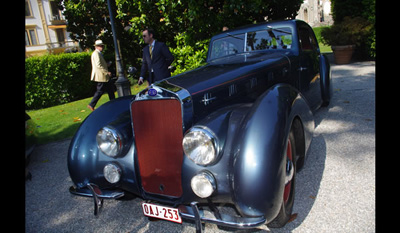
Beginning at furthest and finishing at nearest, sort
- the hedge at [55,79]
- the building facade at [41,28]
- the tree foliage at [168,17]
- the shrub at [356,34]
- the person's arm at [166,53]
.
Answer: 1. the building facade at [41,28]
2. the shrub at [356,34]
3. the hedge at [55,79]
4. the tree foliage at [168,17]
5. the person's arm at [166,53]

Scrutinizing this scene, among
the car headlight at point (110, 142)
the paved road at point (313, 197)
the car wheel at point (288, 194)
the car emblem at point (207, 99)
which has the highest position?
the car emblem at point (207, 99)

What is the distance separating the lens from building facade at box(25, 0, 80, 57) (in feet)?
111

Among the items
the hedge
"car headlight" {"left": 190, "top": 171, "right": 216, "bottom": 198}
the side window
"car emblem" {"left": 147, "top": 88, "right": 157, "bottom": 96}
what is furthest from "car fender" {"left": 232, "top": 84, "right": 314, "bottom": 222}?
the hedge

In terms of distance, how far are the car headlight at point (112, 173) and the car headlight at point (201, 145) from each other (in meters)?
0.73

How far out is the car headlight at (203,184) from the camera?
1.91m

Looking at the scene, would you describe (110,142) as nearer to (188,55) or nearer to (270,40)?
(270,40)

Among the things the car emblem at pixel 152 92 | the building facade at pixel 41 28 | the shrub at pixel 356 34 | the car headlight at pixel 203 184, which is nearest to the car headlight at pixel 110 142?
the car emblem at pixel 152 92

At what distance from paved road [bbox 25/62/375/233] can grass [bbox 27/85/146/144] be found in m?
1.08

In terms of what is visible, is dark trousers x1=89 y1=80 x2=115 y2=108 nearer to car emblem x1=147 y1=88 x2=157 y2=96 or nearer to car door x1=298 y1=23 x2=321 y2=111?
car door x1=298 y1=23 x2=321 y2=111

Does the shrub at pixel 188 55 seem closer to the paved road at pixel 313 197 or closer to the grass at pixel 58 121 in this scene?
the grass at pixel 58 121

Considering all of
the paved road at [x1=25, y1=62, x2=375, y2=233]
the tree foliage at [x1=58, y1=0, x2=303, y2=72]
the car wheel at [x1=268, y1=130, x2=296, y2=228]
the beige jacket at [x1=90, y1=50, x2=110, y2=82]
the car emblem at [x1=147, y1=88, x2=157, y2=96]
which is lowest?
the paved road at [x1=25, y1=62, x2=375, y2=233]

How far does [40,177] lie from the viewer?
3695 mm

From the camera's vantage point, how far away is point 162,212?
2016mm

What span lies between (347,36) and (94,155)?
9.98m
